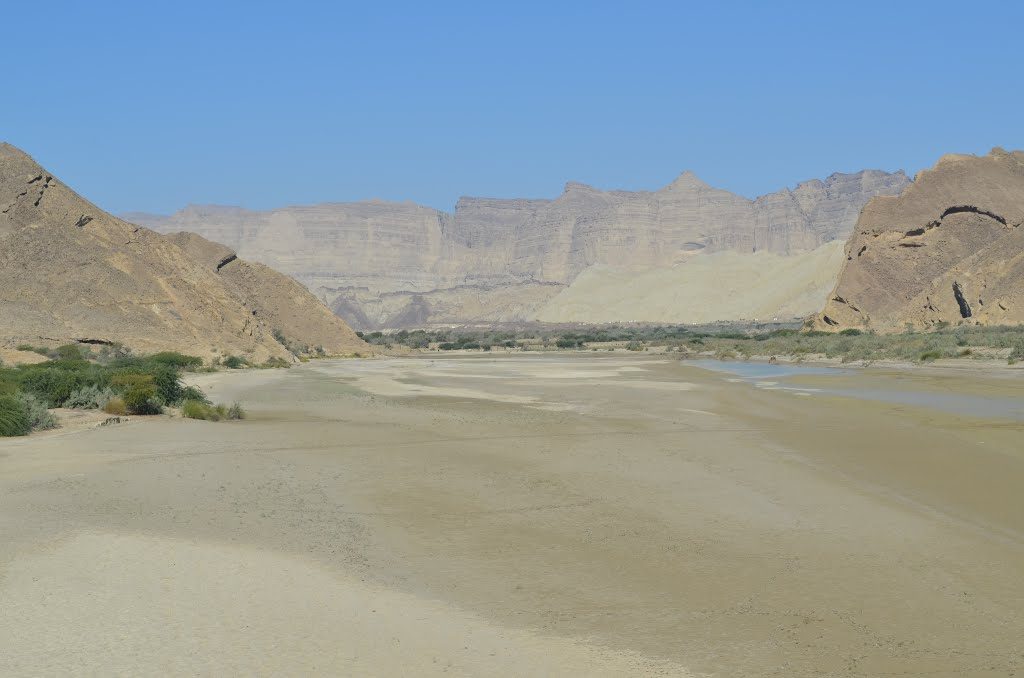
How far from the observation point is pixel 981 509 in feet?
30.7

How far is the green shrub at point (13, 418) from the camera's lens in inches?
544

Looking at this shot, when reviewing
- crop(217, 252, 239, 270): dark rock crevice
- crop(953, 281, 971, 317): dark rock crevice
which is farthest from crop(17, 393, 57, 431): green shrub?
crop(953, 281, 971, 317): dark rock crevice

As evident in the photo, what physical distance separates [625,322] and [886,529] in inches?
5822

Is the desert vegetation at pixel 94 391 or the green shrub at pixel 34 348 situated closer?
the desert vegetation at pixel 94 391

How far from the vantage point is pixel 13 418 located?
13.9 m

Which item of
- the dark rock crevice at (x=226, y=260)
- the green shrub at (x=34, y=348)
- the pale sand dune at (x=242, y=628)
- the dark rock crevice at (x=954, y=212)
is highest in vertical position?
the dark rock crevice at (x=954, y=212)

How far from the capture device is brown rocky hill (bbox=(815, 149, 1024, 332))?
6838 cm

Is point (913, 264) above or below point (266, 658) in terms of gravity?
above

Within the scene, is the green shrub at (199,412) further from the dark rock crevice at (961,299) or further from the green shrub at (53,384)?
the dark rock crevice at (961,299)

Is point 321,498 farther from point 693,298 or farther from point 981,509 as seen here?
point 693,298

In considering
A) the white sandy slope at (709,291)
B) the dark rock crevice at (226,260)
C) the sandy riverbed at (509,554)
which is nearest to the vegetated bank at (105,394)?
the sandy riverbed at (509,554)

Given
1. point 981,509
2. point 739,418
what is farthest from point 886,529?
point 739,418

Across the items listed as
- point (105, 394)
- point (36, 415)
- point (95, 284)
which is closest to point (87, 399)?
point (105, 394)

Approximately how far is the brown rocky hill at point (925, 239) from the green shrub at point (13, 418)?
201ft
